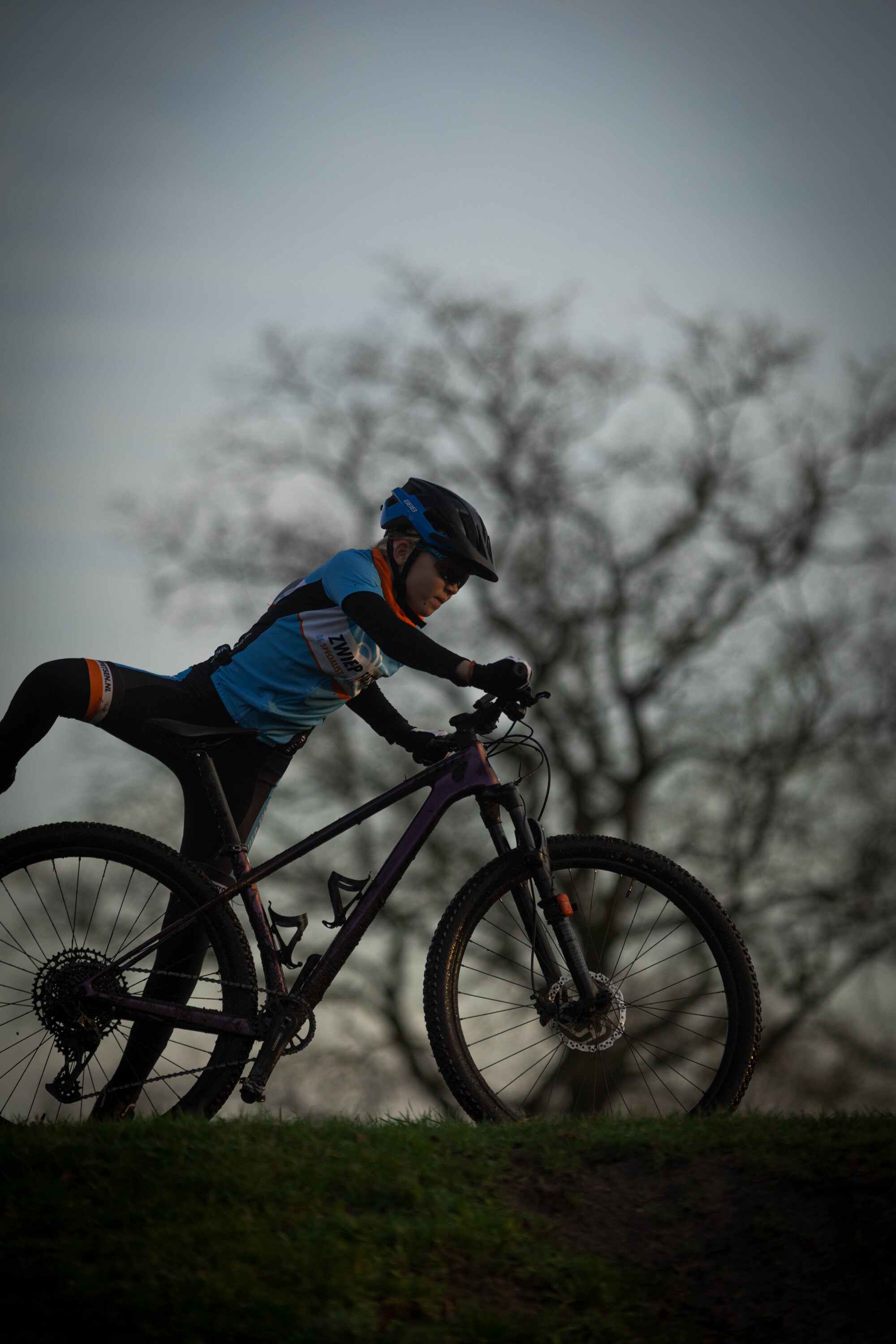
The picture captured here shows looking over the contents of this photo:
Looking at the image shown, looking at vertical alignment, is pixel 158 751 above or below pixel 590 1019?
above

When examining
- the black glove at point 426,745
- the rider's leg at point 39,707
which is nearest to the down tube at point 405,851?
the black glove at point 426,745

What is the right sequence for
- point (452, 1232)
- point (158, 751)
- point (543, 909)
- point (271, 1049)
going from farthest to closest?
point (158, 751)
point (543, 909)
point (271, 1049)
point (452, 1232)

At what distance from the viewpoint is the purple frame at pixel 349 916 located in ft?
10.9

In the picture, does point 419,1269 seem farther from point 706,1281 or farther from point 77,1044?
point 77,1044

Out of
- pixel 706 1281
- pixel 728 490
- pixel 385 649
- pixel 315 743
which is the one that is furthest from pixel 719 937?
pixel 728 490

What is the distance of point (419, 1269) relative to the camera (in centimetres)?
223

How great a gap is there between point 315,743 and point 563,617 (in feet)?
11.4

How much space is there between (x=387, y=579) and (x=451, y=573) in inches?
9.3

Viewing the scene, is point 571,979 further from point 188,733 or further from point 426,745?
point 188,733

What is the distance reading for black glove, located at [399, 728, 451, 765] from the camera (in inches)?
141

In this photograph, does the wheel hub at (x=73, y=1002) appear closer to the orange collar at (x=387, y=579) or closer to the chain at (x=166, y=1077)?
the chain at (x=166, y=1077)

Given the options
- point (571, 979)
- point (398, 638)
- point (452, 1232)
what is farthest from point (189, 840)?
point (452, 1232)

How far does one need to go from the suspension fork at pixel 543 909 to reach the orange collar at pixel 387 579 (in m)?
0.75

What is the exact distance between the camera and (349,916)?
137 inches
